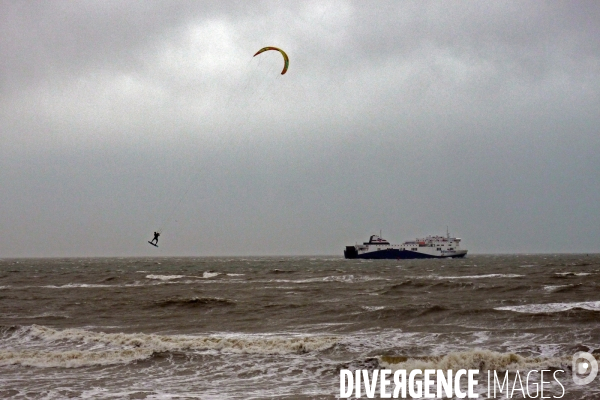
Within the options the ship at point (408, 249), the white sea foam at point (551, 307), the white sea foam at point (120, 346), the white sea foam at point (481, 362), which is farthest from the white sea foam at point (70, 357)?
the ship at point (408, 249)

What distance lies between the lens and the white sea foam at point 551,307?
2563 cm

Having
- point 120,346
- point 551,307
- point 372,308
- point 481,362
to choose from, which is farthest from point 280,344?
point 551,307

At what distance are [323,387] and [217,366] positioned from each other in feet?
12.7

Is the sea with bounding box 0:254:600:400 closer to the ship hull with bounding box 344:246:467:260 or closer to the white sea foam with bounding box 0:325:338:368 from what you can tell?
the white sea foam with bounding box 0:325:338:368

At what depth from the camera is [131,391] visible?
13.5m

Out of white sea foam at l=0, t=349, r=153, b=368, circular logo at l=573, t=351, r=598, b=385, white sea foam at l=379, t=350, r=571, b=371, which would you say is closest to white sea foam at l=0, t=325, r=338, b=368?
white sea foam at l=0, t=349, r=153, b=368

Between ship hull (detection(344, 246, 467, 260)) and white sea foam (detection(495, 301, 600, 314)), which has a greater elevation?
ship hull (detection(344, 246, 467, 260))

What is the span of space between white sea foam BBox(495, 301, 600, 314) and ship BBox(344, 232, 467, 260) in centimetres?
10506

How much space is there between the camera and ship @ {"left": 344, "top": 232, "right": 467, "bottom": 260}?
13325cm

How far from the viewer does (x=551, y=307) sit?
88.4 feet

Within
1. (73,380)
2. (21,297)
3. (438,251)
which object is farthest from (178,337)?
(438,251)

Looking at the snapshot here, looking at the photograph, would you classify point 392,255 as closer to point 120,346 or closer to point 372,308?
point 372,308

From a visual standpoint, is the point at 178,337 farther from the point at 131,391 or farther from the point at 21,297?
the point at 21,297

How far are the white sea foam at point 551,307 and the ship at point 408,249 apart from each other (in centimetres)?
10506
